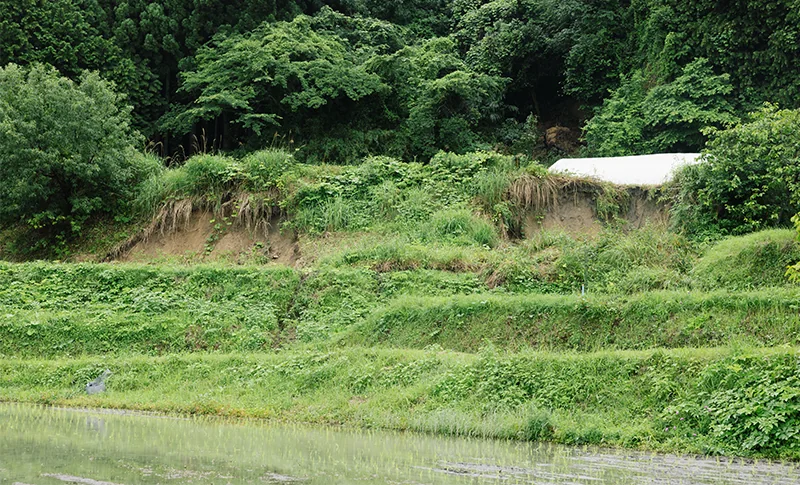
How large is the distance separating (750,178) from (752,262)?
10.2 ft

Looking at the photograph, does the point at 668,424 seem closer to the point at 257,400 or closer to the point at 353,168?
the point at 257,400

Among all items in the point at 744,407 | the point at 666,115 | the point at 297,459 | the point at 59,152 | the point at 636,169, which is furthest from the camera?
the point at 666,115

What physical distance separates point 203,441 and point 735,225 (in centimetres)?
1394

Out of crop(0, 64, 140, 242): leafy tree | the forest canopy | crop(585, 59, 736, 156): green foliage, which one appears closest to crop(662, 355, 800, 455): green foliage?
crop(0, 64, 140, 242): leafy tree

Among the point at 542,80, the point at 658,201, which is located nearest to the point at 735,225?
the point at 658,201

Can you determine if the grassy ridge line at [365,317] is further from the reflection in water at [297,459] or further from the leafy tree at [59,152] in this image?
the reflection in water at [297,459]

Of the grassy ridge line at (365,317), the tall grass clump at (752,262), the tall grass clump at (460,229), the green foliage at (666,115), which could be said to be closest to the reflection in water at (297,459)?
the grassy ridge line at (365,317)

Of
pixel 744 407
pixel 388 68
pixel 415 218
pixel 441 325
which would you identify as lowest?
pixel 441 325

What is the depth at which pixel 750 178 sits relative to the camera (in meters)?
19.3

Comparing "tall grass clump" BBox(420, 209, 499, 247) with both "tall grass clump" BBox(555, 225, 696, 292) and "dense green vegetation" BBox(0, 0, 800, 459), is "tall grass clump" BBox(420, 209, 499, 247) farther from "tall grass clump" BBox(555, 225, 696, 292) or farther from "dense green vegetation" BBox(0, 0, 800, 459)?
Result: "tall grass clump" BBox(555, 225, 696, 292)

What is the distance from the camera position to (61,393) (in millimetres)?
14477

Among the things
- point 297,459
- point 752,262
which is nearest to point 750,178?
point 752,262

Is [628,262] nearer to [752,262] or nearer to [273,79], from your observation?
[752,262]

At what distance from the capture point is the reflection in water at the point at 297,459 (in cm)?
773
